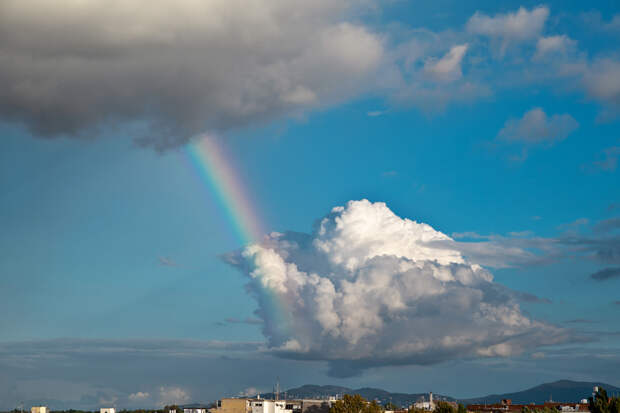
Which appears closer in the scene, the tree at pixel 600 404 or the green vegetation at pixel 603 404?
the green vegetation at pixel 603 404

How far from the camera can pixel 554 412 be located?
199500 mm

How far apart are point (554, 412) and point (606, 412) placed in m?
35.7

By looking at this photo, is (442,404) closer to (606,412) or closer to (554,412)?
(554,412)

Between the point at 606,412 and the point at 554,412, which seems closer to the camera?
the point at 606,412

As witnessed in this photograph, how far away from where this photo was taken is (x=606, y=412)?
16500cm

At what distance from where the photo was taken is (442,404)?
655 ft

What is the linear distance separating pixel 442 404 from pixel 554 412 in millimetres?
28992

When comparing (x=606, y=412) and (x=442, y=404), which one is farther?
(x=442, y=404)

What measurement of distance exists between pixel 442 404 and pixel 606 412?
4570 cm

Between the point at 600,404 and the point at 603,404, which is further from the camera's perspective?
the point at 603,404

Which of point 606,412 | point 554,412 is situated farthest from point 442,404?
point 606,412

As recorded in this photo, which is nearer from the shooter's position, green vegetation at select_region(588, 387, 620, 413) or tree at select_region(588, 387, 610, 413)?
green vegetation at select_region(588, 387, 620, 413)
